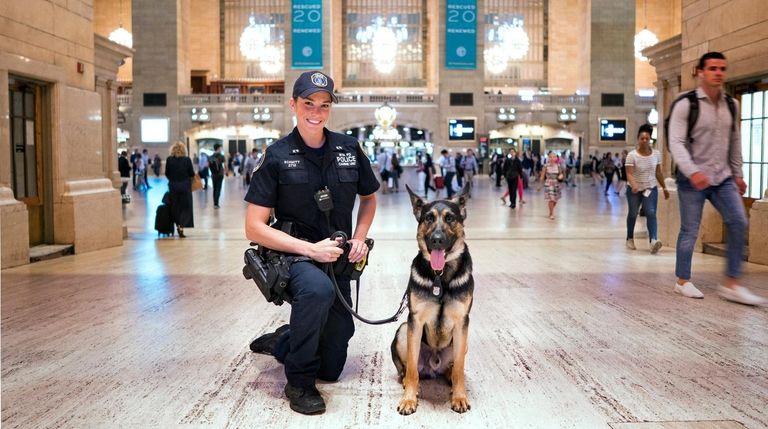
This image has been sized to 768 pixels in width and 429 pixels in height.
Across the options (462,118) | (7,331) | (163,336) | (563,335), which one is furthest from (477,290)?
(462,118)

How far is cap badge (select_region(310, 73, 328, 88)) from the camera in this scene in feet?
11.3

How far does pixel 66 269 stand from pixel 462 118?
38.9 metres

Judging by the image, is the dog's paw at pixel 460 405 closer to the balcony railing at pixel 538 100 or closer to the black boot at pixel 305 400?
the black boot at pixel 305 400

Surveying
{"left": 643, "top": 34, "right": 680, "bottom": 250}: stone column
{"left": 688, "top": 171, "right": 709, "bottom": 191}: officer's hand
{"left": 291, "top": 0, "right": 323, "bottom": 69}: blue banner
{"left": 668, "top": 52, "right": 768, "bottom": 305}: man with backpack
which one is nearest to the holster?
{"left": 688, "top": 171, "right": 709, "bottom": 191}: officer's hand

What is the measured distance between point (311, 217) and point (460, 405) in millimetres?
1162

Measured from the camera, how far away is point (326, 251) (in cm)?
326

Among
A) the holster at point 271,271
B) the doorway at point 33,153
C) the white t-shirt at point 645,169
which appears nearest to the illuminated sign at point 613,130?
the white t-shirt at point 645,169

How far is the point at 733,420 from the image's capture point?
3115 millimetres

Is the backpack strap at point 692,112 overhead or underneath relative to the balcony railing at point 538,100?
underneath

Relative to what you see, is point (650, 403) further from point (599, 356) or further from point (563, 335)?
point (563, 335)

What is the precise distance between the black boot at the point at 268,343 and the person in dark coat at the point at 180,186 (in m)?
7.13

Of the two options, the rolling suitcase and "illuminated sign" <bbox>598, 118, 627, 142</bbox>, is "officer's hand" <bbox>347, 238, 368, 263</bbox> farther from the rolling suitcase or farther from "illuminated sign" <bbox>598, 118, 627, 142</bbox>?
"illuminated sign" <bbox>598, 118, 627, 142</bbox>

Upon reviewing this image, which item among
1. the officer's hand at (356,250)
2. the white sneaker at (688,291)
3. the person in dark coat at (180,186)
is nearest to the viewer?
the officer's hand at (356,250)

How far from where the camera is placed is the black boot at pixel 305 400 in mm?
3254
